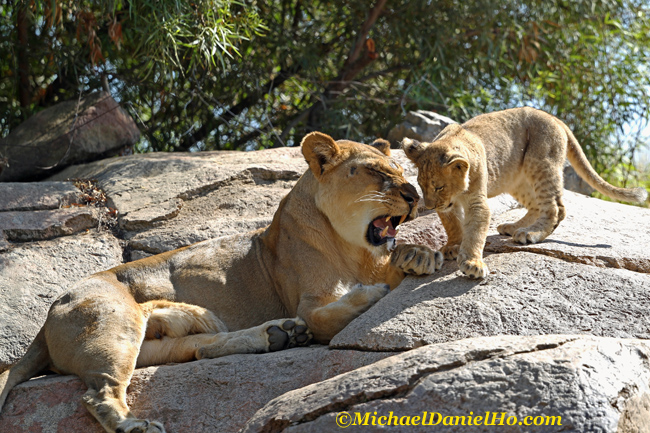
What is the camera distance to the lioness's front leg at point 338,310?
12.9 feet

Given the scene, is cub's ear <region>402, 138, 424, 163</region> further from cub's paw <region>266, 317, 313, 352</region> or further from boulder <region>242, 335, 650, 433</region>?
boulder <region>242, 335, 650, 433</region>

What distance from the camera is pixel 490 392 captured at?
2.77 meters

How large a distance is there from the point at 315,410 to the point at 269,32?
6.19 m

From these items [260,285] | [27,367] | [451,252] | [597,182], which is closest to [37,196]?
[27,367]

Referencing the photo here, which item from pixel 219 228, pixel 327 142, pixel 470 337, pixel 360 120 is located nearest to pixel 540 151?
pixel 327 142

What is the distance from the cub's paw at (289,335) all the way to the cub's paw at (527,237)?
1498 millimetres

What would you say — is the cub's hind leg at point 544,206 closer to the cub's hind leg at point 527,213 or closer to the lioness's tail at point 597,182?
the cub's hind leg at point 527,213

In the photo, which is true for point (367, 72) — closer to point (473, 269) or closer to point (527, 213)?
point (527, 213)

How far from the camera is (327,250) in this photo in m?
4.38

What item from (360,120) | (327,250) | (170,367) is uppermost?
(360,120)

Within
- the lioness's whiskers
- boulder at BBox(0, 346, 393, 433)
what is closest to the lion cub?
the lioness's whiskers

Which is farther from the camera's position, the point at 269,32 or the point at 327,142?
the point at 269,32

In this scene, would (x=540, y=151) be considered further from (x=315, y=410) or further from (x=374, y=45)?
(x=374, y=45)

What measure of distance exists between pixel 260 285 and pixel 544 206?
1992 mm
